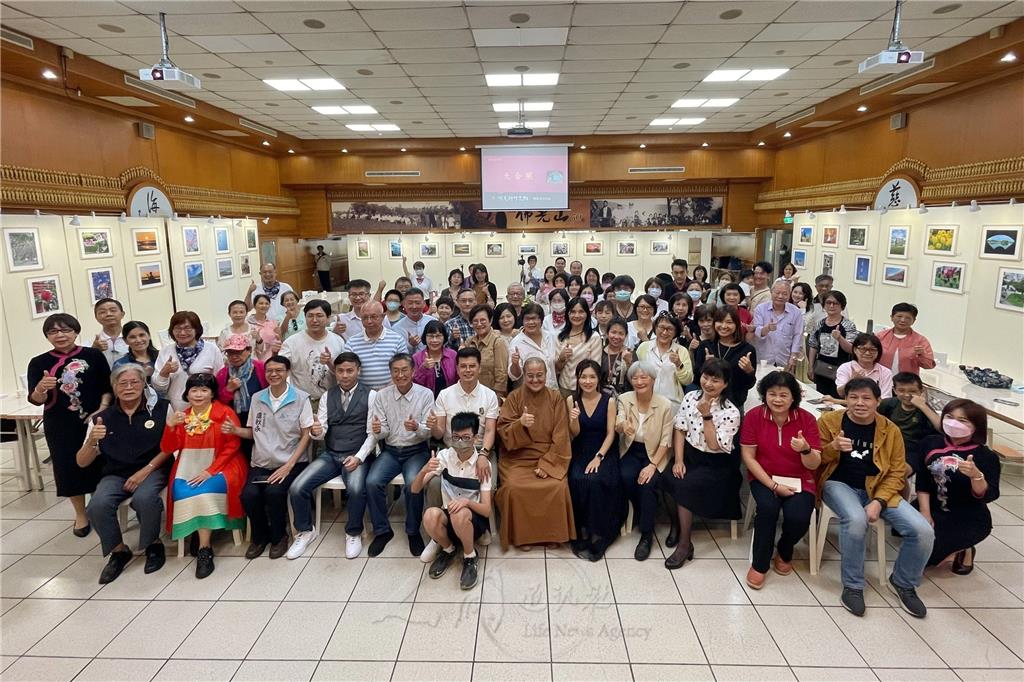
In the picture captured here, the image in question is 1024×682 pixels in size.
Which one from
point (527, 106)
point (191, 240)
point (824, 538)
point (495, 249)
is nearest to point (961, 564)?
point (824, 538)

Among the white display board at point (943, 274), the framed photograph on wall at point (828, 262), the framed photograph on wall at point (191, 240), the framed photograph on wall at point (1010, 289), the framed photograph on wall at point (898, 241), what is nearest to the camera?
the framed photograph on wall at point (1010, 289)

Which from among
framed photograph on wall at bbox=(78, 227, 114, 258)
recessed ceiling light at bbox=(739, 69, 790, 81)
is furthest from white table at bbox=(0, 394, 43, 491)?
recessed ceiling light at bbox=(739, 69, 790, 81)

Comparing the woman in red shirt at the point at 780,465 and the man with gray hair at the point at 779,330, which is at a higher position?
the man with gray hair at the point at 779,330

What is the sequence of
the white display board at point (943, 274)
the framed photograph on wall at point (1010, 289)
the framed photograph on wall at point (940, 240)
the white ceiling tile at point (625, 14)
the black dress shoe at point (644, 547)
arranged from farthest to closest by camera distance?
the framed photograph on wall at point (940, 240), the white display board at point (943, 274), the framed photograph on wall at point (1010, 289), the white ceiling tile at point (625, 14), the black dress shoe at point (644, 547)

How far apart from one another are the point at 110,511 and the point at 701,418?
15.4 ft

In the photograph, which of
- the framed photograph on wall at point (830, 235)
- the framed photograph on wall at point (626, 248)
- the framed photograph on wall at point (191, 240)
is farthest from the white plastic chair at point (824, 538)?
the framed photograph on wall at point (626, 248)

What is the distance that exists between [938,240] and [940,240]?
40mm

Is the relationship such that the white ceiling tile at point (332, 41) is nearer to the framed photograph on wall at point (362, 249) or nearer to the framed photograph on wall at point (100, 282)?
the framed photograph on wall at point (100, 282)

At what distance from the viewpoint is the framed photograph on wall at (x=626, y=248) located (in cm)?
1470

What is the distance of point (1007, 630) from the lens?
11.2 feet

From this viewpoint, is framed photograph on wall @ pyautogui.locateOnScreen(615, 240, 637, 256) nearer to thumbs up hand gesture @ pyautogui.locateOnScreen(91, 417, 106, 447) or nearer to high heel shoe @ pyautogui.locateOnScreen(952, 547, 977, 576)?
high heel shoe @ pyautogui.locateOnScreen(952, 547, 977, 576)

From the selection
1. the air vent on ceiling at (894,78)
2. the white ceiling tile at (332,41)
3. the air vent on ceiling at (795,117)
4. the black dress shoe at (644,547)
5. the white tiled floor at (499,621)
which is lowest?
the white tiled floor at (499,621)

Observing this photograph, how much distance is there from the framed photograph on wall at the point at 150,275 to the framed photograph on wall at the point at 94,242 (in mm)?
616

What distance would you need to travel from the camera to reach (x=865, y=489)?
3920mm
